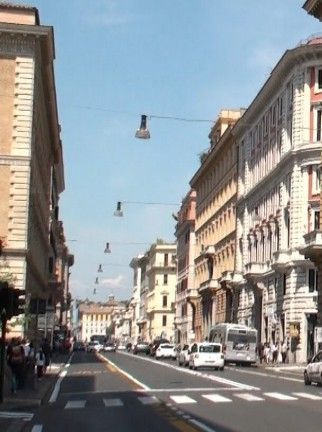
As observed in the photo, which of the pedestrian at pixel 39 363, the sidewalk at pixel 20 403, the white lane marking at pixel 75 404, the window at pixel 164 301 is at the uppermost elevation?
the window at pixel 164 301

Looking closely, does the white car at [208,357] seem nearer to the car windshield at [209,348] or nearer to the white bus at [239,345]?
the car windshield at [209,348]

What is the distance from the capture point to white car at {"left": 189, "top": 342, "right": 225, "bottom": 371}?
53188 mm

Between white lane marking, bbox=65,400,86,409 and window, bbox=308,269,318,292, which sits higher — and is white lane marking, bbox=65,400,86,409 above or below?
below

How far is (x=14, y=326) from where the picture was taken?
4875cm

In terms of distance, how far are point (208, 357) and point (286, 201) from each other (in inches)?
835

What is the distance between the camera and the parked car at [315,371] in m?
35.0

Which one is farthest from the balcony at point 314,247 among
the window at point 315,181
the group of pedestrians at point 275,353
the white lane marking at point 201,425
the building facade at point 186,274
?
the building facade at point 186,274

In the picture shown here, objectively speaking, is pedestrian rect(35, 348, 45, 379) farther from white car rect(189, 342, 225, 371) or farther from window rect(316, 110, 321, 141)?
window rect(316, 110, 321, 141)

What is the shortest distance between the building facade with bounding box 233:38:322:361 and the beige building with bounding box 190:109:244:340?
33.1 feet

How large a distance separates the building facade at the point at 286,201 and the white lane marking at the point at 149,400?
40044 mm

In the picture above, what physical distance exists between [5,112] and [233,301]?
133 feet

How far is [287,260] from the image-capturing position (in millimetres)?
69812

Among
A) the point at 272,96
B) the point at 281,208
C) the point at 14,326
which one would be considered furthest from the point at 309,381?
the point at 272,96

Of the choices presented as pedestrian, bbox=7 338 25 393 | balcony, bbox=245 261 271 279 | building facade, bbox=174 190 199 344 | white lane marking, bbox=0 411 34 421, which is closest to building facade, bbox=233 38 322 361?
balcony, bbox=245 261 271 279
